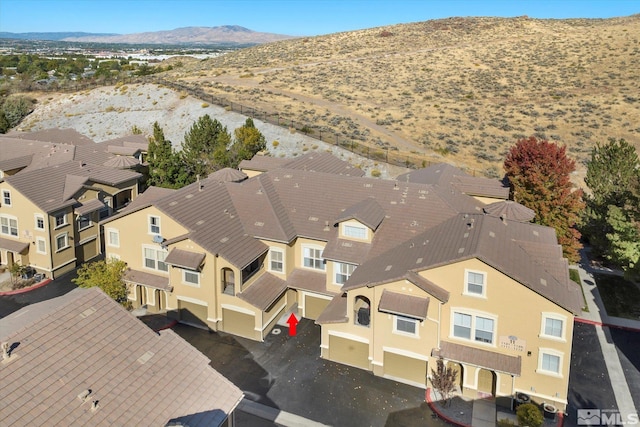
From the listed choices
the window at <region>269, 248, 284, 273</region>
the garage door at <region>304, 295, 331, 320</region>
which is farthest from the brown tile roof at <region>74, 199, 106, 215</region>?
the garage door at <region>304, 295, 331, 320</region>

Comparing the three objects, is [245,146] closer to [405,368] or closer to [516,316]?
[405,368]

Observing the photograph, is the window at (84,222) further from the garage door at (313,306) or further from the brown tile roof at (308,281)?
the garage door at (313,306)

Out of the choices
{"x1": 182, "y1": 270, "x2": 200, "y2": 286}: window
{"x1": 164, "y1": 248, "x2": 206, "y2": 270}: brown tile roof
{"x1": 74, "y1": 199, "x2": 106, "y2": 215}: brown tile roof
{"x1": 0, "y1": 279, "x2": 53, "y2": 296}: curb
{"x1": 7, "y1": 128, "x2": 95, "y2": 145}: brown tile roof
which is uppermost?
{"x1": 7, "y1": 128, "x2": 95, "y2": 145}: brown tile roof

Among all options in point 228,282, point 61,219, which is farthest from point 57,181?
point 228,282

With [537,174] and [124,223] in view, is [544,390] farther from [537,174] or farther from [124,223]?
[124,223]

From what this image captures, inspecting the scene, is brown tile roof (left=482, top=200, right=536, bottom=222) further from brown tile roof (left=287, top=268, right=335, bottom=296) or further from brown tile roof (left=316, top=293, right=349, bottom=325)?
brown tile roof (left=287, top=268, right=335, bottom=296)

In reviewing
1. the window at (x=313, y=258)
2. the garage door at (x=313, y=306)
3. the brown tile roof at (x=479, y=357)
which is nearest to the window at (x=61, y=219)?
the window at (x=313, y=258)

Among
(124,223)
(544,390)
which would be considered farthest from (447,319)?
(124,223)
